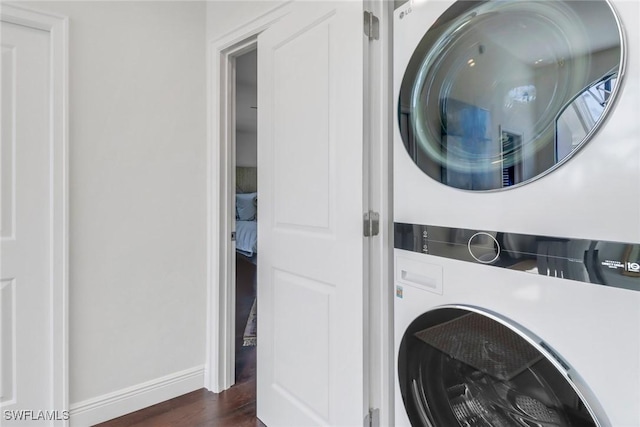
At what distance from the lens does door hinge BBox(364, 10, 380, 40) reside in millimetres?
1248

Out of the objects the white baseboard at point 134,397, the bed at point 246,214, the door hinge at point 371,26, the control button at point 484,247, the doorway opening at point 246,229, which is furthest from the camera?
the bed at point 246,214

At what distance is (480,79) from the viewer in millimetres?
926

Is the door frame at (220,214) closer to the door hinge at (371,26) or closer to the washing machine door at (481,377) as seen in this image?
the door hinge at (371,26)

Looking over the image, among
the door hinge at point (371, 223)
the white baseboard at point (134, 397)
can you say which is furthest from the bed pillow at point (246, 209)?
the door hinge at point (371, 223)

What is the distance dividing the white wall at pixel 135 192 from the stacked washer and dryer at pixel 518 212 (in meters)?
1.37

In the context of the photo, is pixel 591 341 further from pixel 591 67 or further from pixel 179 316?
pixel 179 316

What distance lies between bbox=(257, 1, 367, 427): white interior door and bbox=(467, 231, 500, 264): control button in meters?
0.40

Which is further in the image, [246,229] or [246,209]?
[246,209]

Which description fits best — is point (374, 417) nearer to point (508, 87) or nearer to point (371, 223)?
point (371, 223)

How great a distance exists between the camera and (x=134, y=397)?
6.24ft

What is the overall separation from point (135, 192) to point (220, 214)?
0.46m

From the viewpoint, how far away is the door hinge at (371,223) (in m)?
1.26

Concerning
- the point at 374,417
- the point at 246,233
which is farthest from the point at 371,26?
the point at 246,233

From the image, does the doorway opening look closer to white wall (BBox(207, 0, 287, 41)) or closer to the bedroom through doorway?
the bedroom through doorway
